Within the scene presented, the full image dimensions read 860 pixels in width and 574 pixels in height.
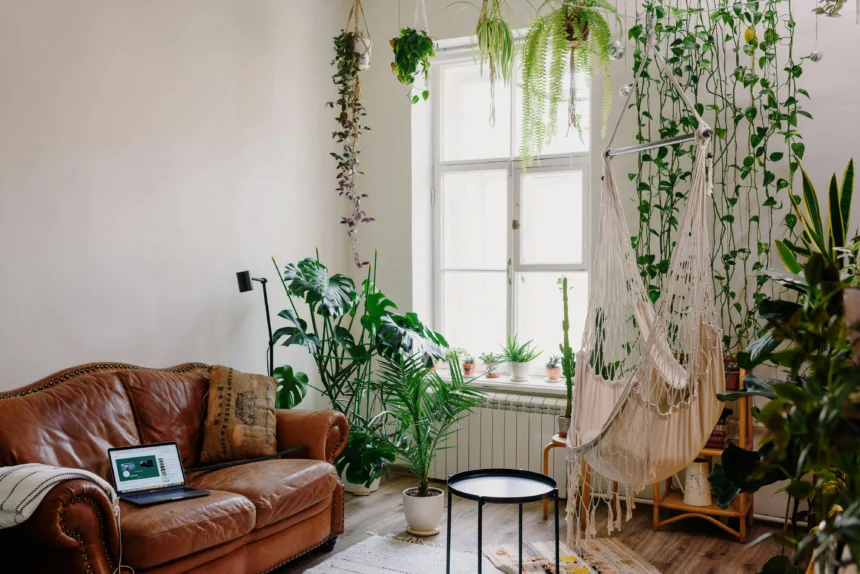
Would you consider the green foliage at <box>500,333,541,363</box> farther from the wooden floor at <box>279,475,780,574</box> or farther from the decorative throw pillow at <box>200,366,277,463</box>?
the decorative throw pillow at <box>200,366,277,463</box>

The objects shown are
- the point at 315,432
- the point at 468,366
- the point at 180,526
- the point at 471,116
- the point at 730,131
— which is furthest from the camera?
the point at 471,116

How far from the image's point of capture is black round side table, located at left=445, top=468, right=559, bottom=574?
2.55m

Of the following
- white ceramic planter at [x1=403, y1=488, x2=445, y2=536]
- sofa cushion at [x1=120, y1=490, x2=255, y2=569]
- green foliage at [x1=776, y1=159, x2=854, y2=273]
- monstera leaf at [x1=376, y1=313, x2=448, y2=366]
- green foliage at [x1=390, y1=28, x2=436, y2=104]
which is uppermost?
green foliage at [x1=390, y1=28, x2=436, y2=104]

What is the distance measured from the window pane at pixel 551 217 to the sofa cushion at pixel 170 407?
6.78 feet

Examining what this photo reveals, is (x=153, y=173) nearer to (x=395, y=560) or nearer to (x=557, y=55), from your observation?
(x=557, y=55)

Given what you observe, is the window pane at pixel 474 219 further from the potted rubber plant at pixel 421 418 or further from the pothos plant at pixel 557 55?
the pothos plant at pixel 557 55

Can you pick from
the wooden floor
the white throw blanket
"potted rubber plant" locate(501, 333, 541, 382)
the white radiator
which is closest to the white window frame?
"potted rubber plant" locate(501, 333, 541, 382)

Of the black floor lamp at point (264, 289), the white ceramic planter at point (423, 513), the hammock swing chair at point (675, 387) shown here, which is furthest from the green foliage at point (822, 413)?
the black floor lamp at point (264, 289)

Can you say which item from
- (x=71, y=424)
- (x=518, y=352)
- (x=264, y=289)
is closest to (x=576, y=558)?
(x=518, y=352)

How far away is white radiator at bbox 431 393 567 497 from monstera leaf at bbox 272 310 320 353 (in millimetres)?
965

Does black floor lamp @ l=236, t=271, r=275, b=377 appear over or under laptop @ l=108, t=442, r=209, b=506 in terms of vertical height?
over

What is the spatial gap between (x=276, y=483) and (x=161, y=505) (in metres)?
0.49

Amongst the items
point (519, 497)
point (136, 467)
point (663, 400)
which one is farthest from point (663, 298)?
point (136, 467)

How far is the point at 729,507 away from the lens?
353cm
